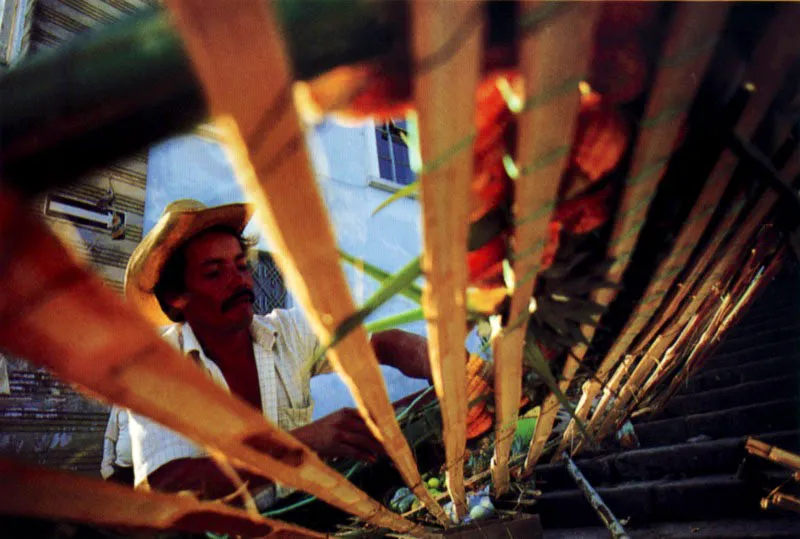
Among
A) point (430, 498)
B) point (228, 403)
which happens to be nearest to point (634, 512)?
point (430, 498)

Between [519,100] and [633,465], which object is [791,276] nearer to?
[633,465]

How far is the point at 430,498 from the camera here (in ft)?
4.68

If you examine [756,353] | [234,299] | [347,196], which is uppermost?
[347,196]

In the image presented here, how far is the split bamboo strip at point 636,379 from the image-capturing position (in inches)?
62.7

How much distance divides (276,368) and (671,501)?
2.51 meters

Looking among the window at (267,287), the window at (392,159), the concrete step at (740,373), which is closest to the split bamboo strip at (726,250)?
the concrete step at (740,373)

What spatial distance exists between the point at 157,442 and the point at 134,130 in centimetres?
140

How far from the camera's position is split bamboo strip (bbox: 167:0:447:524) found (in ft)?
1.12

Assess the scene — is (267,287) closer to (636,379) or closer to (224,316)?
(224,316)

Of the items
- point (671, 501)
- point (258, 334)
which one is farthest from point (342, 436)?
point (671, 501)

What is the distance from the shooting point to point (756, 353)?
4406mm

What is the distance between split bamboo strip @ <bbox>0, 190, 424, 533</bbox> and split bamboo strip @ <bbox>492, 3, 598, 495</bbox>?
0.39 m

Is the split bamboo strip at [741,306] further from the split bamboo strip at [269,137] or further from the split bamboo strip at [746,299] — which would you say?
the split bamboo strip at [269,137]

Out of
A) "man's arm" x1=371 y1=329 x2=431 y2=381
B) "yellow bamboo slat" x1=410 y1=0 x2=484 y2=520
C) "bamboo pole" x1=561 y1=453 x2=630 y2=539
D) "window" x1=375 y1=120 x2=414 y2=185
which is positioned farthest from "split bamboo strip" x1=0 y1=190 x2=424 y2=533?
"window" x1=375 y1=120 x2=414 y2=185
